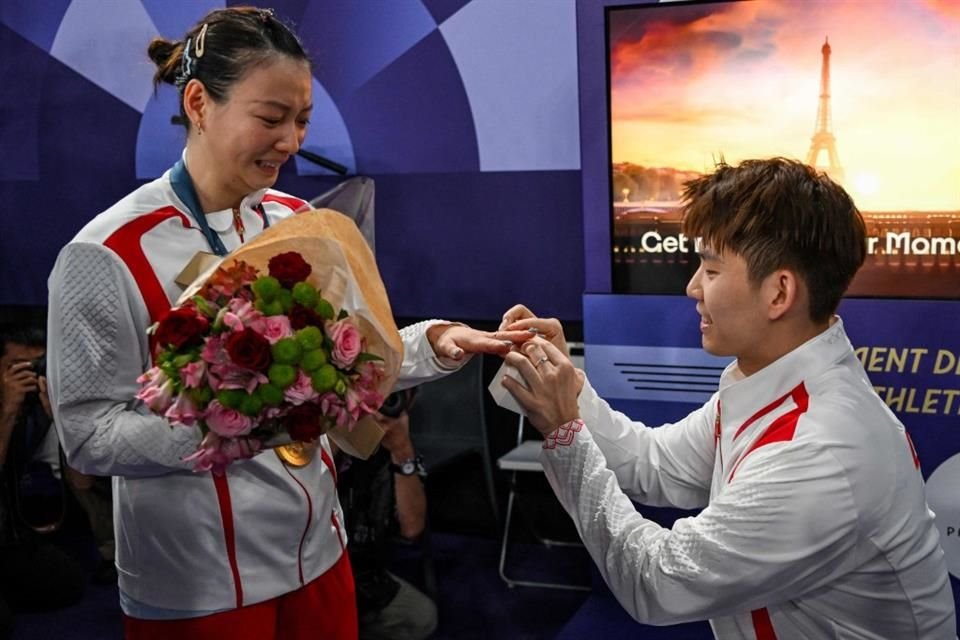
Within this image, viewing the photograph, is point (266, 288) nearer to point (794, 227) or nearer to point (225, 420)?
point (225, 420)

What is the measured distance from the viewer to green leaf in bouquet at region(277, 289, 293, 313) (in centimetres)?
184

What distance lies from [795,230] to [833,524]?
1.66ft

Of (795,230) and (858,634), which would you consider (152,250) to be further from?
(858,634)

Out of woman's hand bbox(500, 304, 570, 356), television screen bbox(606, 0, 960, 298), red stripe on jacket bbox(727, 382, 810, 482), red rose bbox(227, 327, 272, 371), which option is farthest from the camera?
television screen bbox(606, 0, 960, 298)

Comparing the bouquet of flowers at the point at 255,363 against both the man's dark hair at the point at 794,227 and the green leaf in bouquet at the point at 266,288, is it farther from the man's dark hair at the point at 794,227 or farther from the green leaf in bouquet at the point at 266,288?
the man's dark hair at the point at 794,227

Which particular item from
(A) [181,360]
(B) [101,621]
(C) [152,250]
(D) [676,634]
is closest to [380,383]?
(A) [181,360]

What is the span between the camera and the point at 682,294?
159 inches

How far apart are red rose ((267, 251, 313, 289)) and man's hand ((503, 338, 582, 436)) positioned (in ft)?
1.56

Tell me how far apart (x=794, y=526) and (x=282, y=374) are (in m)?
0.86

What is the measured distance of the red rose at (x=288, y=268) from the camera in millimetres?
1852

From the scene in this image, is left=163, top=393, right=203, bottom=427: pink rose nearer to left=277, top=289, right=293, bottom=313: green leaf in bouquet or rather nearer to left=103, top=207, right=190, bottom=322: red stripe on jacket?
left=277, top=289, right=293, bottom=313: green leaf in bouquet

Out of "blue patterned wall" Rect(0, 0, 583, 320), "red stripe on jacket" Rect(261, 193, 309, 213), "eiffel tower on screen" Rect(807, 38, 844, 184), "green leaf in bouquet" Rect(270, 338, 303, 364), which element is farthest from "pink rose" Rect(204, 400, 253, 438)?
"blue patterned wall" Rect(0, 0, 583, 320)

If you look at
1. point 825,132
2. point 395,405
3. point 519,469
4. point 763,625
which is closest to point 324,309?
point 763,625

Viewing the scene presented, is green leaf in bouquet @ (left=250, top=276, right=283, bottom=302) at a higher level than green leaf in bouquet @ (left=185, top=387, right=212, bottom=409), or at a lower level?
higher
